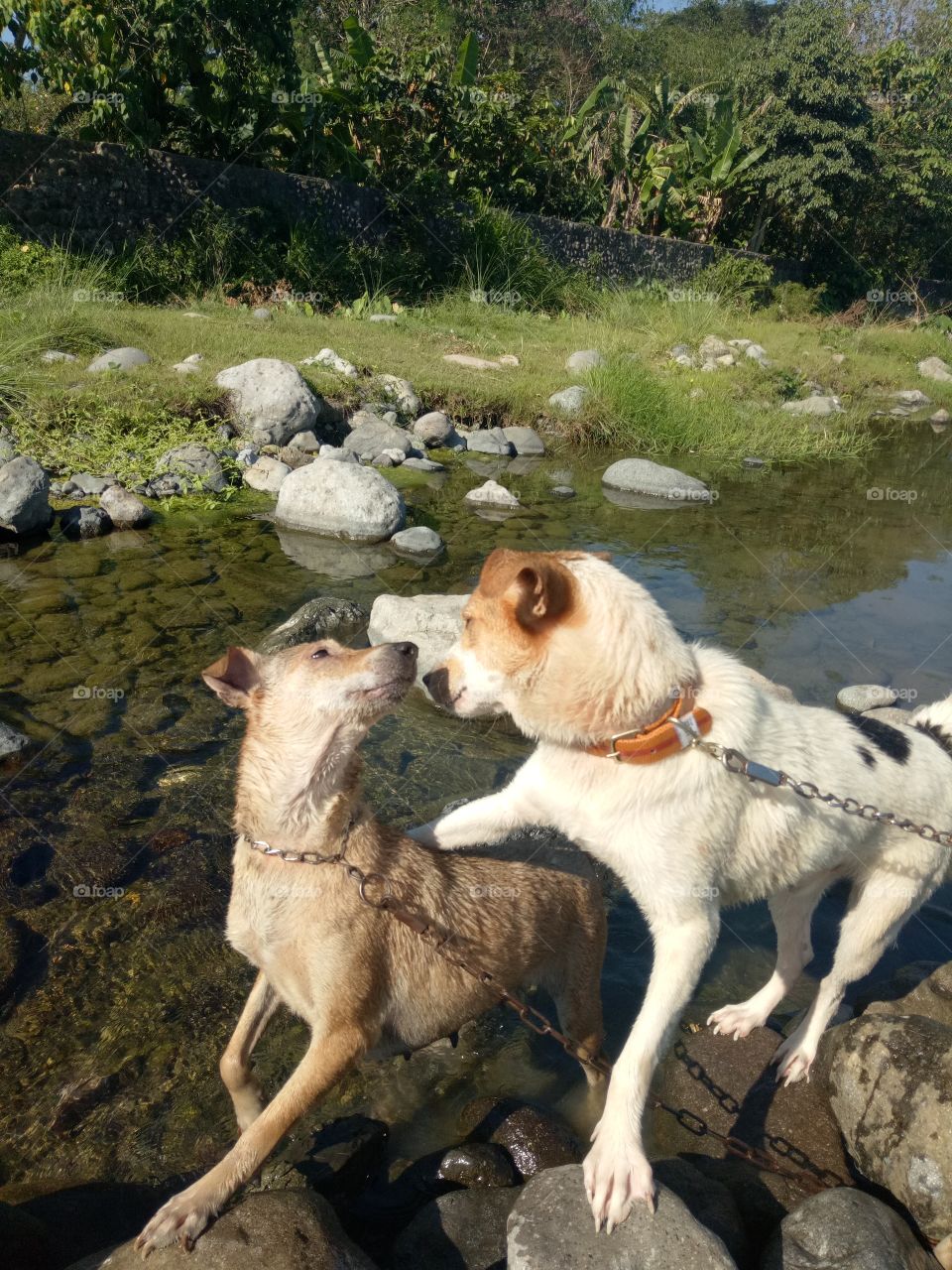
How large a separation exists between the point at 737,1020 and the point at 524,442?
12576 mm

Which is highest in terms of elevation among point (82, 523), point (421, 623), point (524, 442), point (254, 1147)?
point (254, 1147)

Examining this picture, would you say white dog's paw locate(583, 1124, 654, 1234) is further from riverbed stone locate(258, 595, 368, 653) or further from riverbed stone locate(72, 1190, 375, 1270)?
riverbed stone locate(258, 595, 368, 653)

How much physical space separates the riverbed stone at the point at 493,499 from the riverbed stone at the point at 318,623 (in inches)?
169

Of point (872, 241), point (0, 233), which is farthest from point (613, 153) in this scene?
point (0, 233)

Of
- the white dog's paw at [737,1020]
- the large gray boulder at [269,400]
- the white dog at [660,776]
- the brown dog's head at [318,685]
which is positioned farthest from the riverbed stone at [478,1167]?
the large gray boulder at [269,400]

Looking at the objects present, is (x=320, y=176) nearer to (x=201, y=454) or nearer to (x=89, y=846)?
(x=201, y=454)

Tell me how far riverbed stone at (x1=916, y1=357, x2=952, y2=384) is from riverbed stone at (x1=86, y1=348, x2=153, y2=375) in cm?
2459

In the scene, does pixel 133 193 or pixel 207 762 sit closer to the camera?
pixel 207 762

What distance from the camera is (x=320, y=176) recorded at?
24156 mm

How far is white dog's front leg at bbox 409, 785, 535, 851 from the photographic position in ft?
14.1

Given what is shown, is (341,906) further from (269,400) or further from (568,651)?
(269,400)

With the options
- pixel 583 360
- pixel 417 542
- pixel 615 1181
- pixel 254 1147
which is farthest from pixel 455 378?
pixel 615 1181

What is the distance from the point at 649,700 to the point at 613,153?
3339 cm

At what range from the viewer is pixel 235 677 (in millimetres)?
4078
